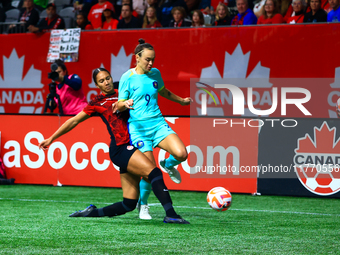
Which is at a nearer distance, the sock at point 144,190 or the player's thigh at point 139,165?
the player's thigh at point 139,165

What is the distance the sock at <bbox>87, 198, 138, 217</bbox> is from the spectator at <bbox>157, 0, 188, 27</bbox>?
763cm

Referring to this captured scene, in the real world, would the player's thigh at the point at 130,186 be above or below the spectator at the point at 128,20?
below

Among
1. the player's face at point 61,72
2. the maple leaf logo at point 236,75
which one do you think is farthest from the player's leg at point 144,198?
the maple leaf logo at point 236,75

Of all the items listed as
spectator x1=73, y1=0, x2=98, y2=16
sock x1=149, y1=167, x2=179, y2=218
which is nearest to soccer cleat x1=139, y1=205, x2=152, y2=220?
sock x1=149, y1=167, x2=179, y2=218

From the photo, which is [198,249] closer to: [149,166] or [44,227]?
[149,166]

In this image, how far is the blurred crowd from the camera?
11883 mm

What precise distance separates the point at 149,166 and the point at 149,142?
459 millimetres

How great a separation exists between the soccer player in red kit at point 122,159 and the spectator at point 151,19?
7.08 meters

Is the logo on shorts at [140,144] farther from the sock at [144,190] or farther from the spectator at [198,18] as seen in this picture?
the spectator at [198,18]

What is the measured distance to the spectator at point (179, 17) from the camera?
12.8 meters

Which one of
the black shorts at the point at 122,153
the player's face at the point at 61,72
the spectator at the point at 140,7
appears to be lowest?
the black shorts at the point at 122,153

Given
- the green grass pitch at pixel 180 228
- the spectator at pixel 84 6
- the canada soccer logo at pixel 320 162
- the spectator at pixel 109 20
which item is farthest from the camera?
the spectator at pixel 84 6

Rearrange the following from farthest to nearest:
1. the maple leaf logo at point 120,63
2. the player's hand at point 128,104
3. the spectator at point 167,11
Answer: the spectator at point 167,11 < the maple leaf logo at point 120,63 < the player's hand at point 128,104

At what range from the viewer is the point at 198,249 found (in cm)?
452
